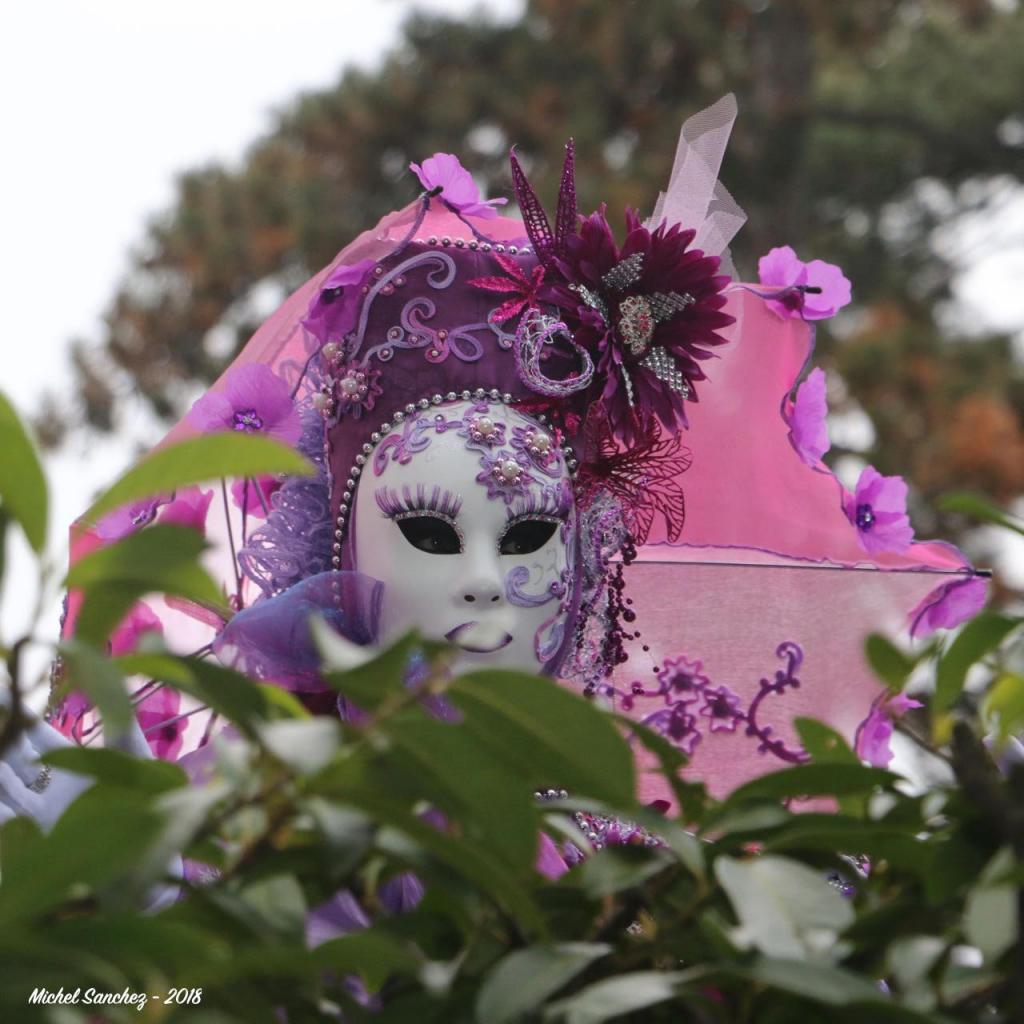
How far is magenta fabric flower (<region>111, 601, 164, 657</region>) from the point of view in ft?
5.98

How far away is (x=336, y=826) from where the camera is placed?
1.77 ft

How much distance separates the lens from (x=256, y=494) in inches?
78.5

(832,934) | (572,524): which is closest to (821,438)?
(572,524)

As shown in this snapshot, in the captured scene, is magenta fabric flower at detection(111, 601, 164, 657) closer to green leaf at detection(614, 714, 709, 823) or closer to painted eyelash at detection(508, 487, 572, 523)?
painted eyelash at detection(508, 487, 572, 523)

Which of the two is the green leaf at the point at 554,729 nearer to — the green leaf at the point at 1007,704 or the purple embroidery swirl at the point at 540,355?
the green leaf at the point at 1007,704

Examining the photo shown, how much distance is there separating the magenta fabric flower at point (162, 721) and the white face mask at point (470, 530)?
27 centimetres

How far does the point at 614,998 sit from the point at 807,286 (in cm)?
159

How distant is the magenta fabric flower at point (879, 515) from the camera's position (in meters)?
1.99

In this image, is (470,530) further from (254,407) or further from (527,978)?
(527,978)

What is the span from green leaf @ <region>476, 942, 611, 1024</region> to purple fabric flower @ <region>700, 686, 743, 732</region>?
1.40 metres

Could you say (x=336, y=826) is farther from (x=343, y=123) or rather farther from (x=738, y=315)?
(x=343, y=123)

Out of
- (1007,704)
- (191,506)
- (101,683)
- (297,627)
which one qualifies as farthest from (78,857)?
(191,506)

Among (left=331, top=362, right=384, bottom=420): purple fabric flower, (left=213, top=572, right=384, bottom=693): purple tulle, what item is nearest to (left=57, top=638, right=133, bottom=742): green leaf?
(left=213, top=572, right=384, bottom=693): purple tulle

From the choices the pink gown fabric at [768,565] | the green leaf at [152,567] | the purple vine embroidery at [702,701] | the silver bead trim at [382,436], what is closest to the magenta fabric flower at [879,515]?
the pink gown fabric at [768,565]
